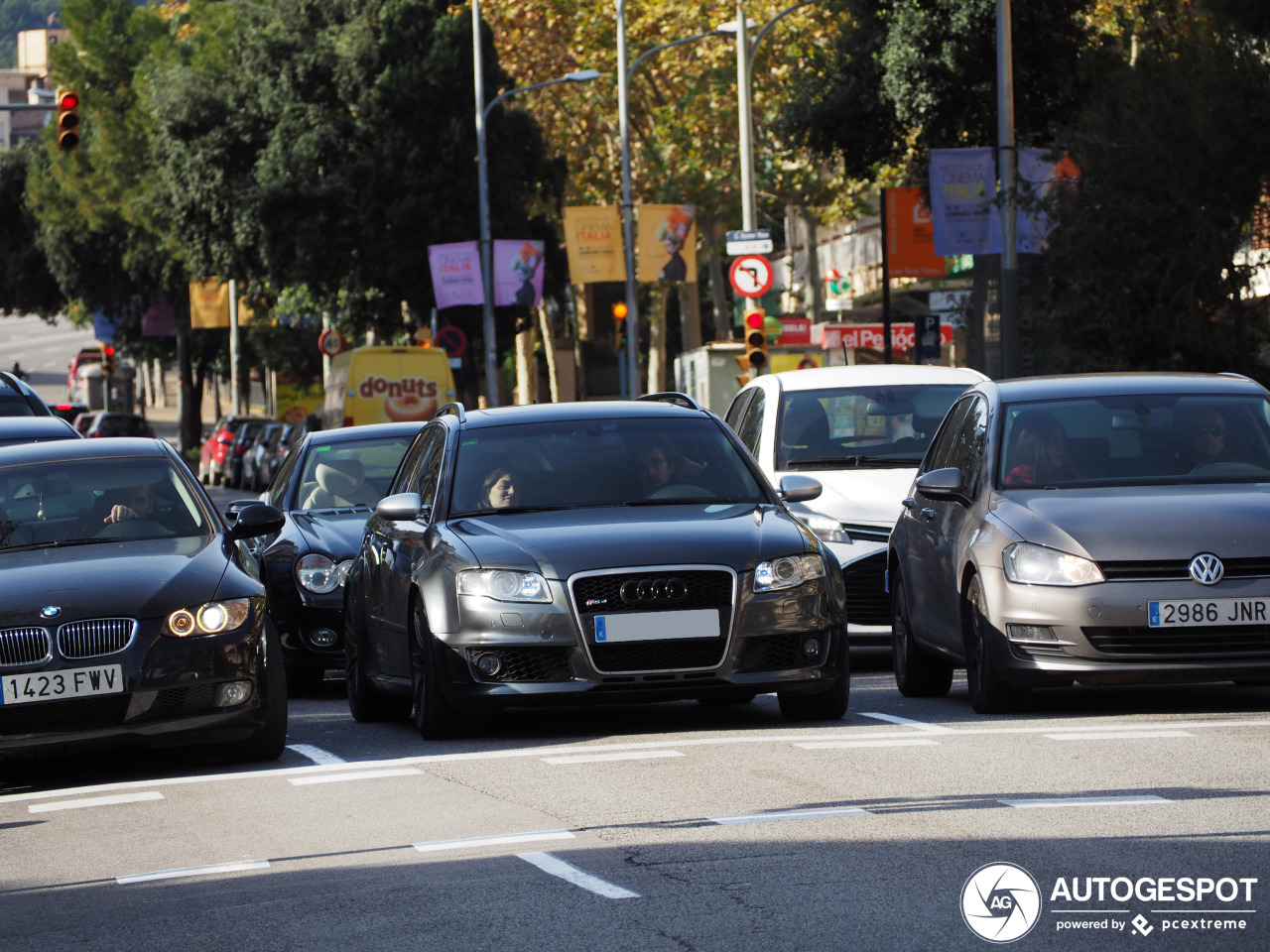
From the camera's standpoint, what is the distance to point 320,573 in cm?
1348

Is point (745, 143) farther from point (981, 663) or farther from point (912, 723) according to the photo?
point (912, 723)

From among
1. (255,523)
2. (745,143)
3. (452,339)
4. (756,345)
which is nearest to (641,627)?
(255,523)

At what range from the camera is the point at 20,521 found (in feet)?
34.5

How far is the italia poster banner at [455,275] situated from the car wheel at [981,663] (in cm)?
3782

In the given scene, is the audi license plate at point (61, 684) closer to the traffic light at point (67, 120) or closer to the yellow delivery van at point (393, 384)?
the traffic light at point (67, 120)

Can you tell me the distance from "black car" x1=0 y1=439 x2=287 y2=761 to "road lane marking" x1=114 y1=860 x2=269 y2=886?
2.22m

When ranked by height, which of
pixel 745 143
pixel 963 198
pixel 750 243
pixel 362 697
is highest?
pixel 745 143

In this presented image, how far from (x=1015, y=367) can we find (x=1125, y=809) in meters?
19.9

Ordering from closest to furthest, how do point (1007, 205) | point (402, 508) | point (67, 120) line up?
point (402, 508) < point (1007, 205) < point (67, 120)

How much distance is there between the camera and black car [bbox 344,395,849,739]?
9633 millimetres

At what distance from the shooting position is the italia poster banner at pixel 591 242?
44.7 meters

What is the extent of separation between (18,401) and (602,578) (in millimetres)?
8662
